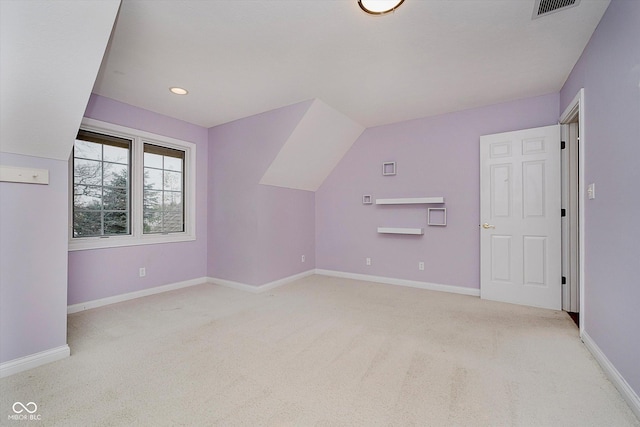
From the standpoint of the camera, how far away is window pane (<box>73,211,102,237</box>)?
3236 mm

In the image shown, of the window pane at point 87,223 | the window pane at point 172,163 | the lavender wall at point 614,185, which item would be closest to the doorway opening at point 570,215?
the lavender wall at point 614,185

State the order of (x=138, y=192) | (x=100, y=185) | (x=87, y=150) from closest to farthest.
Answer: (x=87, y=150) → (x=100, y=185) → (x=138, y=192)

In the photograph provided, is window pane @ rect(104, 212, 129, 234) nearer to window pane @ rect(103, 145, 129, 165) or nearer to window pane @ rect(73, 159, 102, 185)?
window pane @ rect(73, 159, 102, 185)

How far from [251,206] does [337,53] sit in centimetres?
231

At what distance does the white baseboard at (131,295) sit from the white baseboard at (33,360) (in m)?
1.16

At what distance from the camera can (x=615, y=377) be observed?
1798 millimetres

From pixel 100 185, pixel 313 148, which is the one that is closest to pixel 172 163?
pixel 100 185

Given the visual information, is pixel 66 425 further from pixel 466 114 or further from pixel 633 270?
pixel 466 114

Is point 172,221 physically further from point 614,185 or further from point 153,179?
point 614,185

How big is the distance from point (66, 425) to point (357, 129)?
4.36m

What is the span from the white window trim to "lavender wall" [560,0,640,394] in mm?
4561

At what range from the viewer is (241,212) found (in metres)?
4.14

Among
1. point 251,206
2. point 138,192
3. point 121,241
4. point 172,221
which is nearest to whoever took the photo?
point 121,241

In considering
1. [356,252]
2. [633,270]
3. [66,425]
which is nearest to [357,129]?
[356,252]
